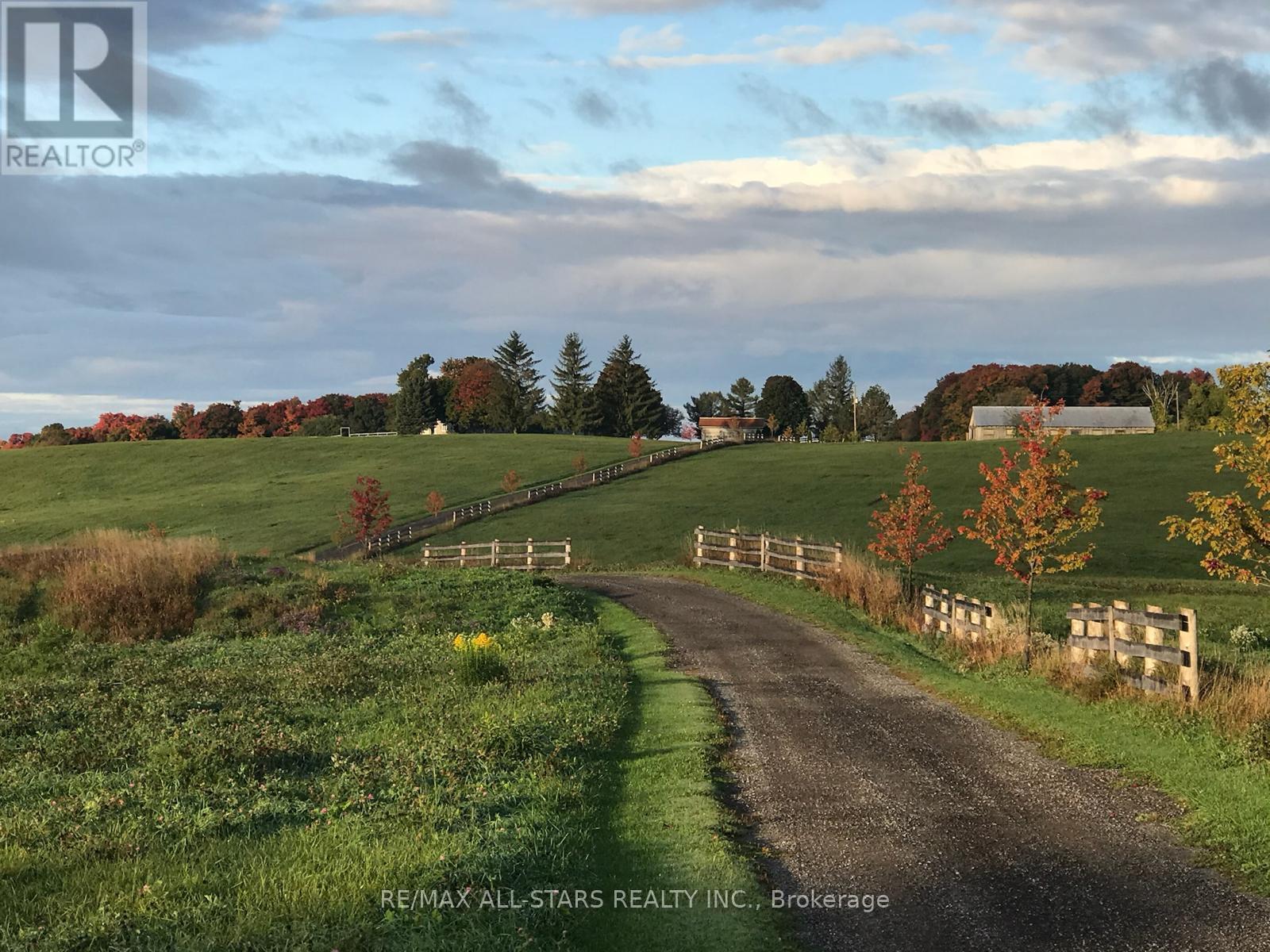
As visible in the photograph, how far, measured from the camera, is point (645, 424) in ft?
Result: 456

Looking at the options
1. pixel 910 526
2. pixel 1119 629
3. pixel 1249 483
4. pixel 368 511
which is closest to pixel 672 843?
pixel 1119 629

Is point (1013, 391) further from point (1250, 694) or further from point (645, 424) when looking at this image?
point (1250, 694)

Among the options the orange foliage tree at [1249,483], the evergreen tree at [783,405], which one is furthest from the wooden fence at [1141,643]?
the evergreen tree at [783,405]

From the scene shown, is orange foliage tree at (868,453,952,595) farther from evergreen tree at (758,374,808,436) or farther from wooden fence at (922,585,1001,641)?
evergreen tree at (758,374,808,436)

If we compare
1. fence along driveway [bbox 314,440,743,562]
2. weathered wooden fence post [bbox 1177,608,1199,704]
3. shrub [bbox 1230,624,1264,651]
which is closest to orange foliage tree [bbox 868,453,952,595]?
shrub [bbox 1230,624,1264,651]

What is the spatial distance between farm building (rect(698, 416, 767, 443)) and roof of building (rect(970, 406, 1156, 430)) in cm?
3975

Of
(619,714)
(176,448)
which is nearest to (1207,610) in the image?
(619,714)

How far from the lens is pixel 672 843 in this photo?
908cm

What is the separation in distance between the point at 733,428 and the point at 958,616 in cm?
14453

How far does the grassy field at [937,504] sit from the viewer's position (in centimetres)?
3631

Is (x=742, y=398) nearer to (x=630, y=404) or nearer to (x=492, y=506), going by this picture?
(x=630, y=404)

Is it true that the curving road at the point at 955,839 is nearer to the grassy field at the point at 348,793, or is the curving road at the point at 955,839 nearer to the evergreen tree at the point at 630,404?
the grassy field at the point at 348,793

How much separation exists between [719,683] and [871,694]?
2.57 metres

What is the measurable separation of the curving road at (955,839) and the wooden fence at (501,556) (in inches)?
1157
